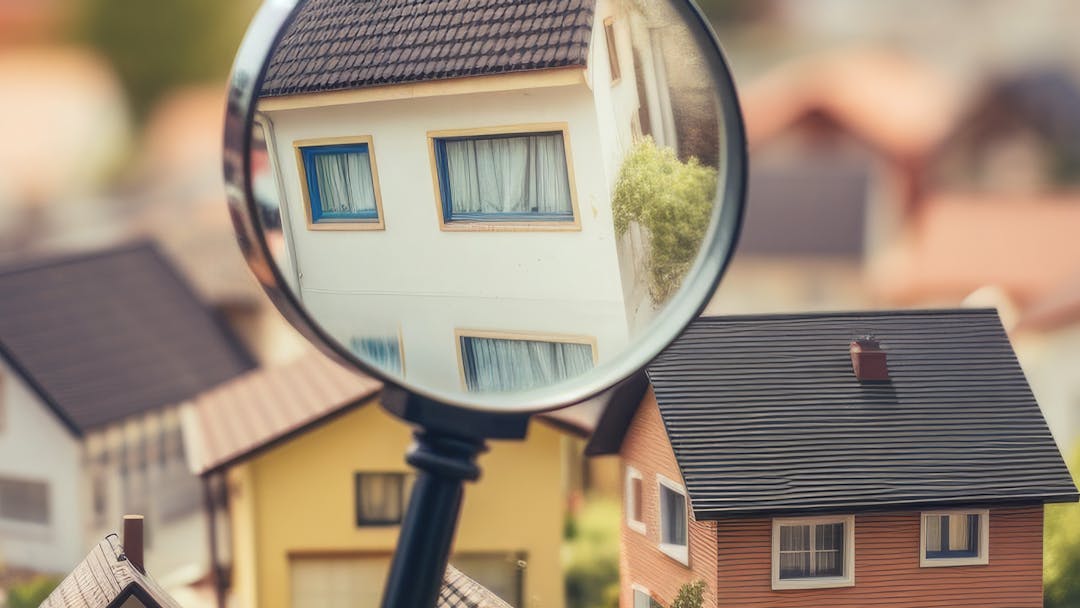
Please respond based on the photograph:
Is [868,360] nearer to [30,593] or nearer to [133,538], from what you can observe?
[133,538]

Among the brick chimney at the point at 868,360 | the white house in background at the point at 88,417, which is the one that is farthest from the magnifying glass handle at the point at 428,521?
the white house in background at the point at 88,417

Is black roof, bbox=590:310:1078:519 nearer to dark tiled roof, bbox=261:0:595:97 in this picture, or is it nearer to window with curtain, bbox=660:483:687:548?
window with curtain, bbox=660:483:687:548

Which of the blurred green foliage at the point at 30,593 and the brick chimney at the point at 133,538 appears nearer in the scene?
the brick chimney at the point at 133,538

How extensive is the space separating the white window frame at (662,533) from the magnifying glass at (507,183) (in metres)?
0.47

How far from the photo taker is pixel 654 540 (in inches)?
62.0

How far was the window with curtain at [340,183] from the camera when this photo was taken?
1.07 m

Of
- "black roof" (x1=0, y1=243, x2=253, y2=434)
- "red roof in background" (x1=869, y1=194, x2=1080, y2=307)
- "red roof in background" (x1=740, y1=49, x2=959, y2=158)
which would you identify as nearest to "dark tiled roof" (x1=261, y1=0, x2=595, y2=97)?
"black roof" (x1=0, y1=243, x2=253, y2=434)

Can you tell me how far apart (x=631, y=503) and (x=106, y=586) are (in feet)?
2.07

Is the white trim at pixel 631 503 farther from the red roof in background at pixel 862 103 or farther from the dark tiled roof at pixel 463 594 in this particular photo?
the red roof in background at pixel 862 103

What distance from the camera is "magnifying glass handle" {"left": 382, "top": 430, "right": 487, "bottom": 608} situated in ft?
3.14

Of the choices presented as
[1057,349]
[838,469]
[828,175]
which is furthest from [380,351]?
[828,175]

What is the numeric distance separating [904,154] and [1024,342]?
7.00 meters

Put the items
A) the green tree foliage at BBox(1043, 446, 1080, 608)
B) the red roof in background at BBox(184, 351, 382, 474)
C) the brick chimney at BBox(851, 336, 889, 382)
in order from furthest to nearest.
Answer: the red roof in background at BBox(184, 351, 382, 474), the green tree foliage at BBox(1043, 446, 1080, 608), the brick chimney at BBox(851, 336, 889, 382)

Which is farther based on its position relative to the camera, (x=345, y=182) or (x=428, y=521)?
(x=345, y=182)
